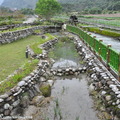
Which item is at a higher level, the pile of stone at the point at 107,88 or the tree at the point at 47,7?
the tree at the point at 47,7

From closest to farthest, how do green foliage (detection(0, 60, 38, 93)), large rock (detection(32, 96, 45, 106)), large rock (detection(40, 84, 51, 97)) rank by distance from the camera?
green foliage (detection(0, 60, 38, 93))
large rock (detection(32, 96, 45, 106))
large rock (detection(40, 84, 51, 97))

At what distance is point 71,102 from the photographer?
7562 millimetres

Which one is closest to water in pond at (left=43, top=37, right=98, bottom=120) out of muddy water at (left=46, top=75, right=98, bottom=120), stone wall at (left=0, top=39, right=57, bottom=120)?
muddy water at (left=46, top=75, right=98, bottom=120)

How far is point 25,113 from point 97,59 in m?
6.18

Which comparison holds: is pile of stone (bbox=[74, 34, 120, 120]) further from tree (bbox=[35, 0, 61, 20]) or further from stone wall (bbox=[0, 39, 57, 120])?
tree (bbox=[35, 0, 61, 20])

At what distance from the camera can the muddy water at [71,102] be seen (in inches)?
261

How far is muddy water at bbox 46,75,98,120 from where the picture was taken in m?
6.62

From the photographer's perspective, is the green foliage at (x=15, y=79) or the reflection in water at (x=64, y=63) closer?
the green foliage at (x=15, y=79)

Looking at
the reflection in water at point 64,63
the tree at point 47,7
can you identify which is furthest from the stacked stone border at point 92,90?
the tree at point 47,7

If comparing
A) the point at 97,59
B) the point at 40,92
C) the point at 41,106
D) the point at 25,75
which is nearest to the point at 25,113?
the point at 41,106

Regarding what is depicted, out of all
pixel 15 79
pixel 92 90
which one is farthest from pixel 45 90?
pixel 92 90

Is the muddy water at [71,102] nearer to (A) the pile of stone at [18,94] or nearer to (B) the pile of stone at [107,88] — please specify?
(B) the pile of stone at [107,88]

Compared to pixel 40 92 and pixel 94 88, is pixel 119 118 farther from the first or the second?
pixel 40 92

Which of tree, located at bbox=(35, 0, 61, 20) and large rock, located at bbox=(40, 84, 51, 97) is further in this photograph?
tree, located at bbox=(35, 0, 61, 20)
